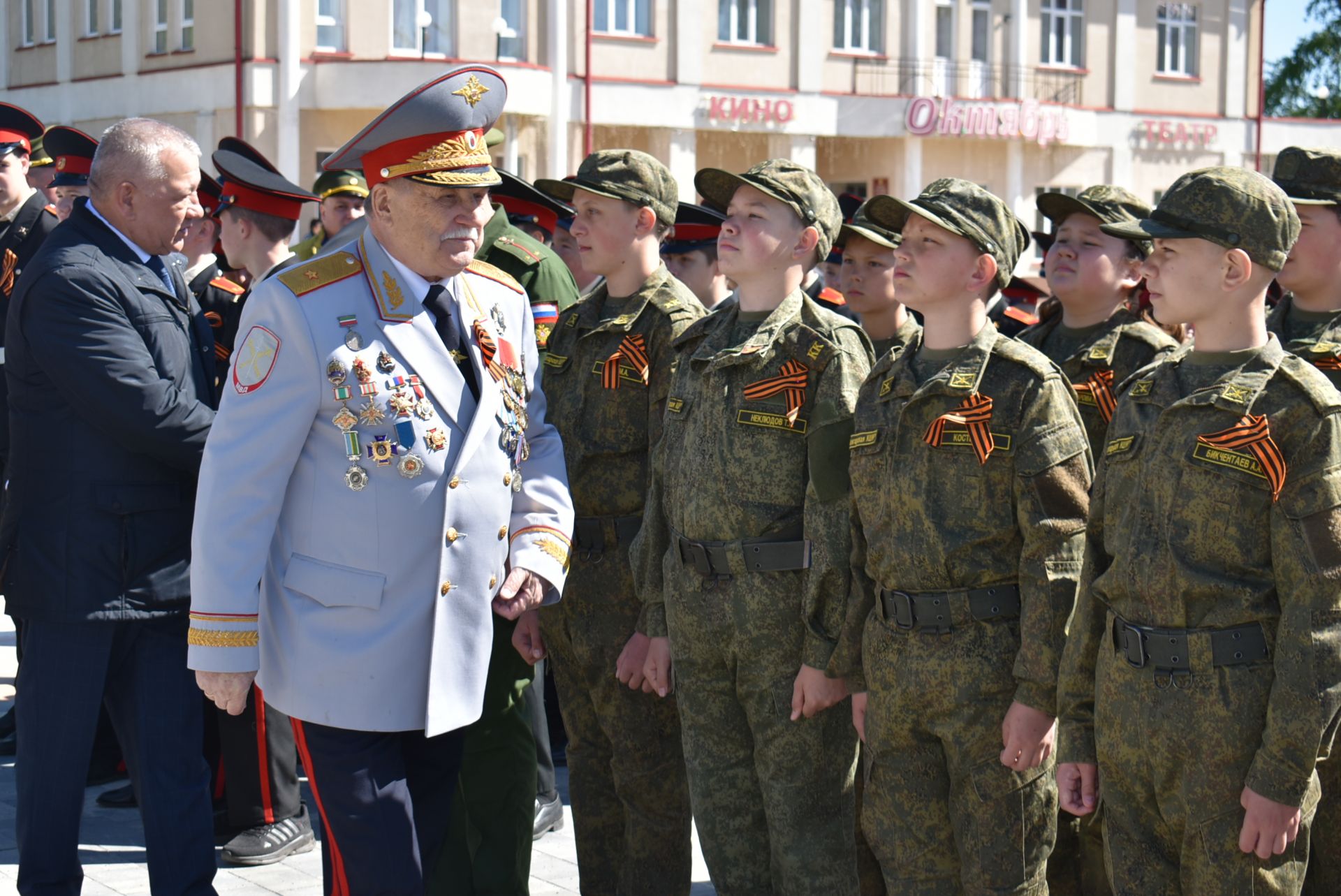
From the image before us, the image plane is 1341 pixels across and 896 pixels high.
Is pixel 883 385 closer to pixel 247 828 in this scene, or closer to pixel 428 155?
pixel 428 155

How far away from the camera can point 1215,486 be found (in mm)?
3533

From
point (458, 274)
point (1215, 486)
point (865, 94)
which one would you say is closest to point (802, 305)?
point (458, 274)

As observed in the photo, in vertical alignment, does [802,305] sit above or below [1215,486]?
above

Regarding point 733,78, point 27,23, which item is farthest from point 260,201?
point 27,23

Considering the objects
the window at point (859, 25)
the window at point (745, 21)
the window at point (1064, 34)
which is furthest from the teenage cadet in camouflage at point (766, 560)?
A: the window at point (1064, 34)

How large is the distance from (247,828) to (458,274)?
8.67ft

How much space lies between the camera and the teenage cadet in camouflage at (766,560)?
14.4ft

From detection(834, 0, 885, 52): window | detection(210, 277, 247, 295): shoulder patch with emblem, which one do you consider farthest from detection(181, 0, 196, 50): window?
detection(210, 277, 247, 295): shoulder patch with emblem

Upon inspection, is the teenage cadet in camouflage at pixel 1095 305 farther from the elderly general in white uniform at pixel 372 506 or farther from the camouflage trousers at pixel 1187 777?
the elderly general in white uniform at pixel 372 506

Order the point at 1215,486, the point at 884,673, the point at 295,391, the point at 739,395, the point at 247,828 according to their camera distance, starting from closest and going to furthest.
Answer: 1. the point at 1215,486
2. the point at 295,391
3. the point at 884,673
4. the point at 739,395
5. the point at 247,828

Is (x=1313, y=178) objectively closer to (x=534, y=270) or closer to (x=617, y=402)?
(x=617, y=402)

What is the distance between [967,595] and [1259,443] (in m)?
0.82

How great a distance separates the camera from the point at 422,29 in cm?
3038

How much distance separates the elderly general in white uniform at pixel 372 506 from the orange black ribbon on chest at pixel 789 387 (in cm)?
79
